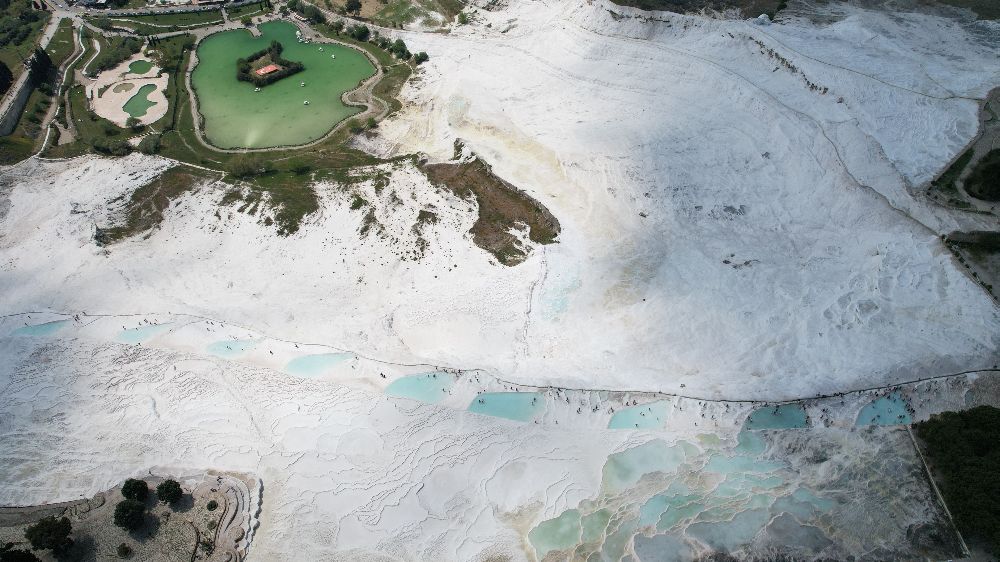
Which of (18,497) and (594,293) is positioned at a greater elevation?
(594,293)

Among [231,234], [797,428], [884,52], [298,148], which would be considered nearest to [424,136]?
[298,148]

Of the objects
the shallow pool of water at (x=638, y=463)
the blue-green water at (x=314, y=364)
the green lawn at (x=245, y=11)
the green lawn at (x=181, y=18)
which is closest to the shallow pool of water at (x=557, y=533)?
the shallow pool of water at (x=638, y=463)

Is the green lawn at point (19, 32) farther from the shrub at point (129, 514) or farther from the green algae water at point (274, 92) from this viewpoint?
the shrub at point (129, 514)

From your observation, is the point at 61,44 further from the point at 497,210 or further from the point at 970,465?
the point at 970,465

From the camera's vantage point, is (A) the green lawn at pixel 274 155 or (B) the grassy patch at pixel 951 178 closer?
(B) the grassy patch at pixel 951 178

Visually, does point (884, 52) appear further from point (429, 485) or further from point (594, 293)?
point (429, 485)

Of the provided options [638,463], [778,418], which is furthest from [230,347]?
[778,418]
